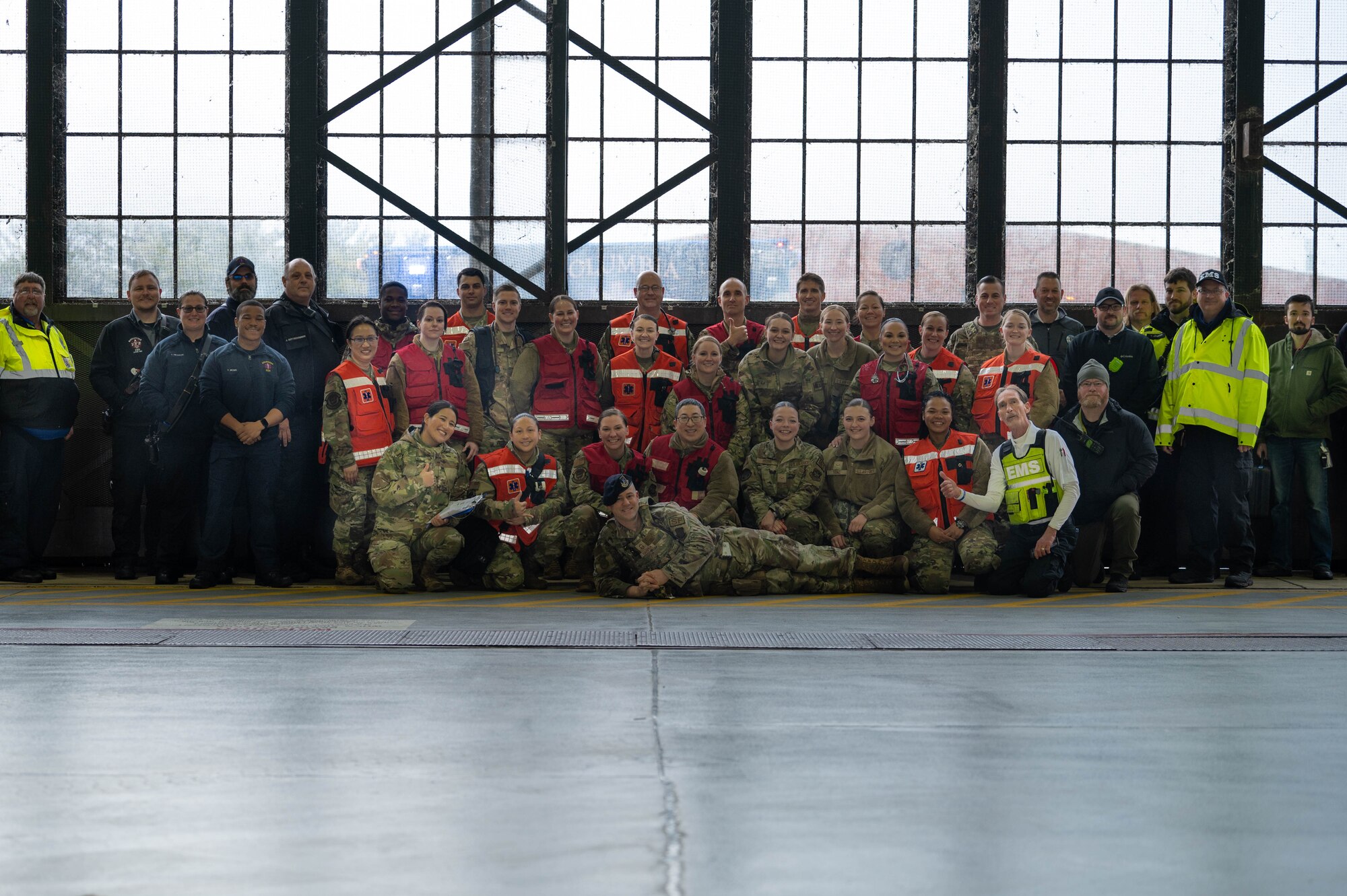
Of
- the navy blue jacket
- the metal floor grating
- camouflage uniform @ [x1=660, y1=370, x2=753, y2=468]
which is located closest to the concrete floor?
the metal floor grating

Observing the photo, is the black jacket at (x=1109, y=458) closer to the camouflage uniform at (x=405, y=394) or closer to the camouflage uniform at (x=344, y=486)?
the camouflage uniform at (x=405, y=394)

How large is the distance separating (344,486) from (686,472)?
2431 mm

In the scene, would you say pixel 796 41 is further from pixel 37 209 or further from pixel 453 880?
pixel 453 880

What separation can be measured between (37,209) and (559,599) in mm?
6688

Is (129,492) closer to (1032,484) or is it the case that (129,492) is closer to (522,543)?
(522,543)

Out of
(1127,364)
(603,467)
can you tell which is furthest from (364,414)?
(1127,364)

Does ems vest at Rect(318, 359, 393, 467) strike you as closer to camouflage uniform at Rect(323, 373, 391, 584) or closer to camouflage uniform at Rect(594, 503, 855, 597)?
camouflage uniform at Rect(323, 373, 391, 584)

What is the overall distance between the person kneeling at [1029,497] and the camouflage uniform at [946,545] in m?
0.10

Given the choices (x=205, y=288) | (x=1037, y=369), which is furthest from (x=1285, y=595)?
(x=205, y=288)

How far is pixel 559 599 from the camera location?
9352 millimetres

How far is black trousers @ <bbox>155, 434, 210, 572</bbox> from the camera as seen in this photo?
1025 cm

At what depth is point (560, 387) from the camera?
10586mm

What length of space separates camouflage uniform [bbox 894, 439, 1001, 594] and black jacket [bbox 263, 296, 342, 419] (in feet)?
14.3

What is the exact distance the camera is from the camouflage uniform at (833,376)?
1062 cm
